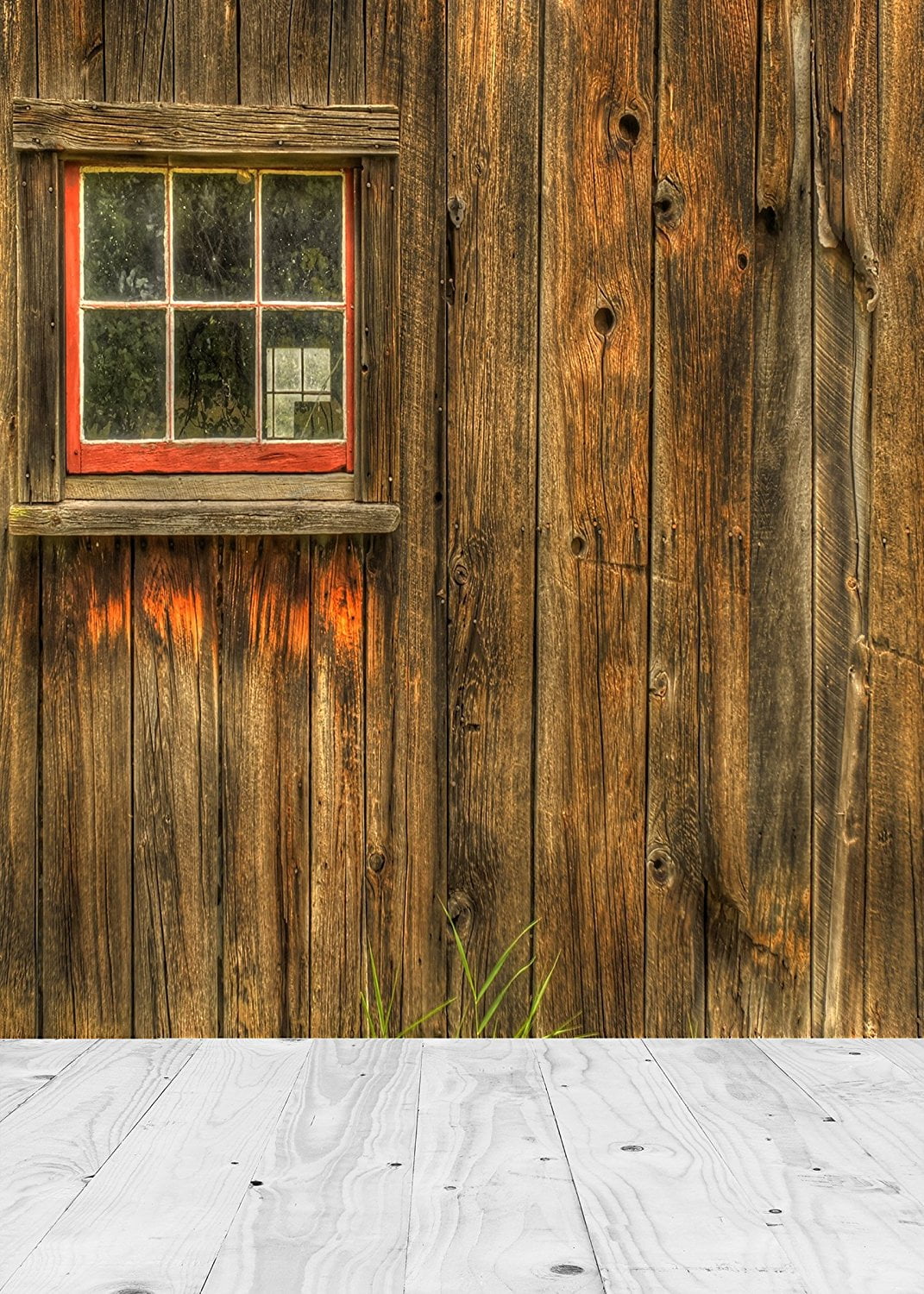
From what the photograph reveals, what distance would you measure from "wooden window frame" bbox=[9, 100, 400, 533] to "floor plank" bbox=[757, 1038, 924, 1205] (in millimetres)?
1345

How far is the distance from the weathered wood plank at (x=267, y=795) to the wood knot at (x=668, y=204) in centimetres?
103

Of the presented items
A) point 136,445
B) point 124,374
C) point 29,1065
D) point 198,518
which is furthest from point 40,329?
point 29,1065

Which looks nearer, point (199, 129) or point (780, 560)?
point (199, 129)

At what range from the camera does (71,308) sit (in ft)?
9.23

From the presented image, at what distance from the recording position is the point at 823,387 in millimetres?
2879

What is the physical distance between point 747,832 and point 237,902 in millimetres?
1087

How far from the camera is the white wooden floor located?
48.8 inches

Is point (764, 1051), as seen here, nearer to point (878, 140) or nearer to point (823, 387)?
point (823, 387)

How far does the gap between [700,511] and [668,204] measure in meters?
0.65

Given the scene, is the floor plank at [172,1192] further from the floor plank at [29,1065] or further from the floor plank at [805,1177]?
the floor plank at [805,1177]

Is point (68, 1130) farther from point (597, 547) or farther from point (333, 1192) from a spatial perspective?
point (597, 547)

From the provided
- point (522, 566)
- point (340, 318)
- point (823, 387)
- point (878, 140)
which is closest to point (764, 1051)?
point (522, 566)

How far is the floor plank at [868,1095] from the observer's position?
152cm

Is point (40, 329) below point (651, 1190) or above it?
above
